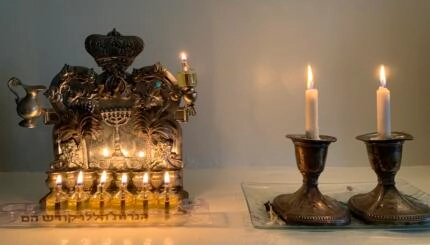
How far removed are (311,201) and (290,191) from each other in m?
0.19

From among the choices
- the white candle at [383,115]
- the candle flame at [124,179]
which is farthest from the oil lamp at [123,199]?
the white candle at [383,115]

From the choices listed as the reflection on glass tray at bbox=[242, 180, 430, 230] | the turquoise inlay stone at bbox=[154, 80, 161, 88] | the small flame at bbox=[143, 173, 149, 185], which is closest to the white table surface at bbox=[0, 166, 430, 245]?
the reflection on glass tray at bbox=[242, 180, 430, 230]

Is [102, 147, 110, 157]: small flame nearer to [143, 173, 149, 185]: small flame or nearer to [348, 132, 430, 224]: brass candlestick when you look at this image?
[143, 173, 149, 185]: small flame

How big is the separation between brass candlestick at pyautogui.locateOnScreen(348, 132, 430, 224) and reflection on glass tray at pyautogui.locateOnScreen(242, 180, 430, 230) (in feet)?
0.04

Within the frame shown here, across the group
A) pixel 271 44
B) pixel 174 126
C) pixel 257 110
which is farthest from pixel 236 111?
pixel 174 126

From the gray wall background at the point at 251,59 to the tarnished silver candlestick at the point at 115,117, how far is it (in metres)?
0.29

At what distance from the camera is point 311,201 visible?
713mm

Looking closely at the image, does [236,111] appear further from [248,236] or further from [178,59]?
[248,236]

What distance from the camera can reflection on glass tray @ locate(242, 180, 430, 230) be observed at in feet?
2.25

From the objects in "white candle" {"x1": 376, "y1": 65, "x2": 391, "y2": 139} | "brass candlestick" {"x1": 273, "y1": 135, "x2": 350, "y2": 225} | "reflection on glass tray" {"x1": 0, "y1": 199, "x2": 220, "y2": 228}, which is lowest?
"reflection on glass tray" {"x1": 0, "y1": 199, "x2": 220, "y2": 228}

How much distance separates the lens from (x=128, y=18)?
42.8 inches

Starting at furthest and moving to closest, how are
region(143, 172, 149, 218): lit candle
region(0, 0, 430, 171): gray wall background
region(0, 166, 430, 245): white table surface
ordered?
region(0, 0, 430, 171): gray wall background
region(143, 172, 149, 218): lit candle
region(0, 166, 430, 245): white table surface

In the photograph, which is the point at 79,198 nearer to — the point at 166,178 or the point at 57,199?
the point at 57,199

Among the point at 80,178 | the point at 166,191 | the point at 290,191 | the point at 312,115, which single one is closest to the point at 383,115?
the point at 312,115
